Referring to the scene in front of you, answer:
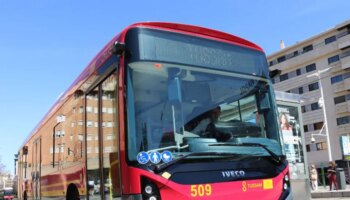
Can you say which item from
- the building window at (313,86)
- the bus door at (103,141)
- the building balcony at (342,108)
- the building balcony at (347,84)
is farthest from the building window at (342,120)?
the bus door at (103,141)

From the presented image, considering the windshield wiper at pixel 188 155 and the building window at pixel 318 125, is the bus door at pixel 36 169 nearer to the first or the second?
the windshield wiper at pixel 188 155

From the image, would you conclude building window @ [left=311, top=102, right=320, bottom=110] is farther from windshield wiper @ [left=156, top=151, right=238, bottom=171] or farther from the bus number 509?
the bus number 509

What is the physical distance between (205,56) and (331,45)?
202 feet

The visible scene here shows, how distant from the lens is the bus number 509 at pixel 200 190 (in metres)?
4.97

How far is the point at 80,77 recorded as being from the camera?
7844 millimetres

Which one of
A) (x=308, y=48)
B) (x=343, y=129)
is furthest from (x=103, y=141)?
(x=308, y=48)

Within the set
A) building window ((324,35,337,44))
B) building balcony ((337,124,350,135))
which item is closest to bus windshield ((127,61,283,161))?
building balcony ((337,124,350,135))

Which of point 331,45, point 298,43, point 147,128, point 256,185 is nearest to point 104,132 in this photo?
point 147,128

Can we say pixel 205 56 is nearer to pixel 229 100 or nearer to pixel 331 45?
pixel 229 100

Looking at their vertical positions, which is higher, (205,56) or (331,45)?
(331,45)

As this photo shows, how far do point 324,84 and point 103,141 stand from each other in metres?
62.8

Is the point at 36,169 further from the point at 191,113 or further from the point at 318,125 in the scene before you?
the point at 318,125

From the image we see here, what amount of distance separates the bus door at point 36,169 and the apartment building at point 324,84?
2020 inches

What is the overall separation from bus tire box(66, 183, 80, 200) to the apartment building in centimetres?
5443
